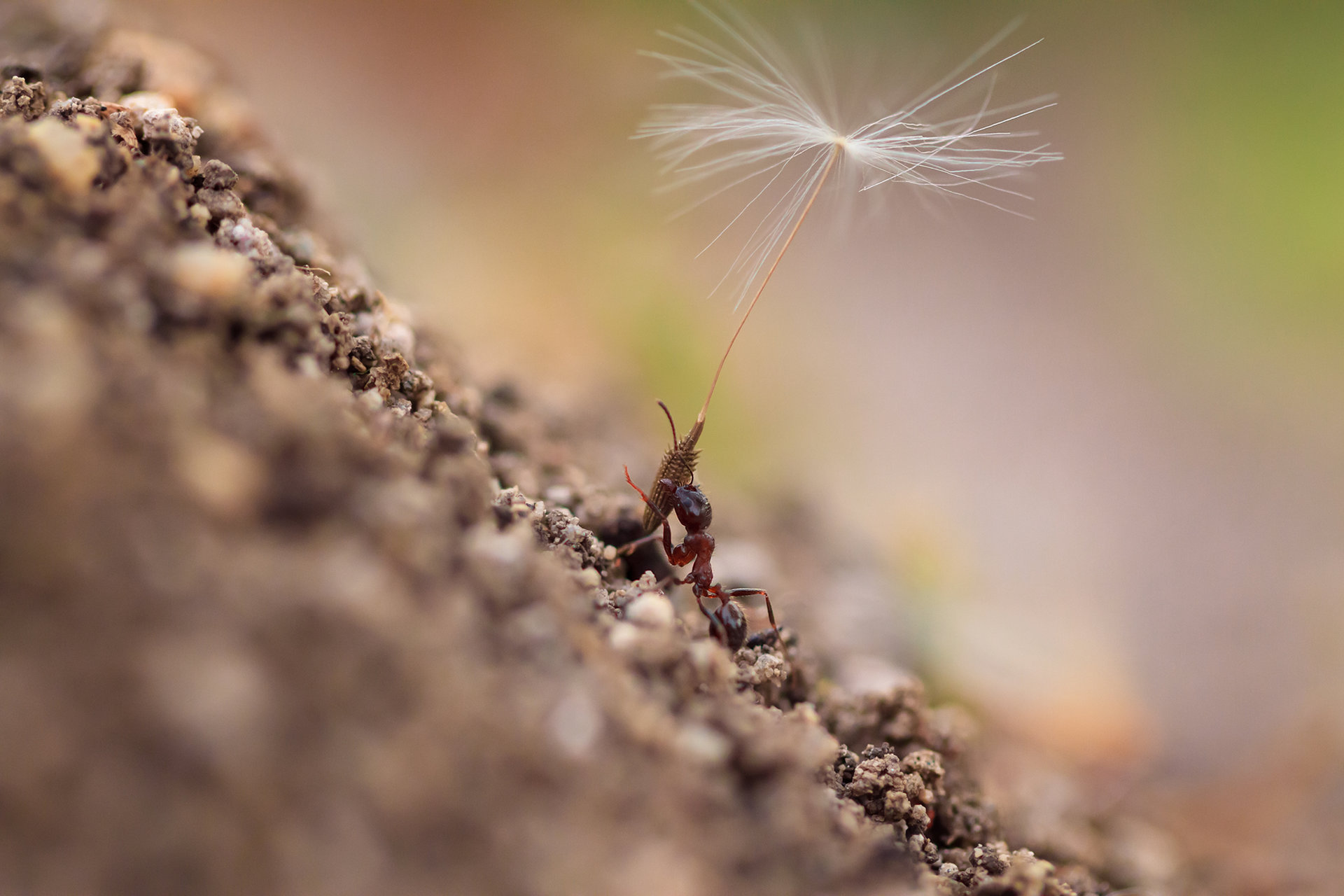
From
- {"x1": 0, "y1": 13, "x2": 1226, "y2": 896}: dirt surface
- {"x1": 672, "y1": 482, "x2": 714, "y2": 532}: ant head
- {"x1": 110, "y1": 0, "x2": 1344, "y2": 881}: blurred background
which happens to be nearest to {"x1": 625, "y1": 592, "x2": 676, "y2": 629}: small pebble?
{"x1": 0, "y1": 13, "x2": 1226, "y2": 896}: dirt surface

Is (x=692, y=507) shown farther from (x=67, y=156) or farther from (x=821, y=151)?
(x=67, y=156)

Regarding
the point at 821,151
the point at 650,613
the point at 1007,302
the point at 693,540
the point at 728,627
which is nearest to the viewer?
the point at 650,613

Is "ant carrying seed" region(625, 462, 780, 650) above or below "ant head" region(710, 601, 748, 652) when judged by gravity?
above

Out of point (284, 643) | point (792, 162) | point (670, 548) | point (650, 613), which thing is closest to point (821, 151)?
point (792, 162)

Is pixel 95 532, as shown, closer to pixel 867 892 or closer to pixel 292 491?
pixel 292 491

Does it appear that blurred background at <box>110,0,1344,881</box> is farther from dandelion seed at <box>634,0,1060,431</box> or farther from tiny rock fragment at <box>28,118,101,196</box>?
tiny rock fragment at <box>28,118,101,196</box>

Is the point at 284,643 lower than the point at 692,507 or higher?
lower
